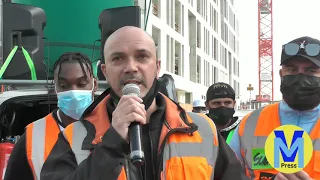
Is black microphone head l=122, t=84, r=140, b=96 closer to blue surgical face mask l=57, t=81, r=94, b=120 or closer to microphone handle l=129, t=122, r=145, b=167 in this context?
microphone handle l=129, t=122, r=145, b=167

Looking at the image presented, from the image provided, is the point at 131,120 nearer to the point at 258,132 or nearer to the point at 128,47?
the point at 128,47

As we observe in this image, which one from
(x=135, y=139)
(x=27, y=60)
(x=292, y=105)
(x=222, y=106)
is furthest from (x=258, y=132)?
(x=27, y=60)

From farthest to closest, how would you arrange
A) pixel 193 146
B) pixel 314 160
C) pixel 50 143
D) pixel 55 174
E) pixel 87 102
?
pixel 87 102 → pixel 50 143 → pixel 314 160 → pixel 193 146 → pixel 55 174

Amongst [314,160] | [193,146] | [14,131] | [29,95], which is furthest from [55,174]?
[14,131]

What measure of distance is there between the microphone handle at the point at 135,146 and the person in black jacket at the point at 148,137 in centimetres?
16

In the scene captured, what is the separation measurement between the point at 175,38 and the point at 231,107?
25479 millimetres

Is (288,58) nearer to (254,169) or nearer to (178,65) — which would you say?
(254,169)

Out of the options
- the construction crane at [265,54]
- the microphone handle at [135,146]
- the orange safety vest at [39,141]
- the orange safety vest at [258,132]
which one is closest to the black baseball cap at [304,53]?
the orange safety vest at [258,132]

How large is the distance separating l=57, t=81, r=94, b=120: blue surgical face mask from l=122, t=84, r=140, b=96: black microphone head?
5.03 feet

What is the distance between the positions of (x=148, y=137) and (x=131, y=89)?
0.29 metres

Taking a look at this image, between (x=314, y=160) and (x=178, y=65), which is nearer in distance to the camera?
(x=314, y=160)

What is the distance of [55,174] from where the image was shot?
177 centimetres

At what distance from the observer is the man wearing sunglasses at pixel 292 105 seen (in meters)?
2.64

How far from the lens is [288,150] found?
1.86 meters
